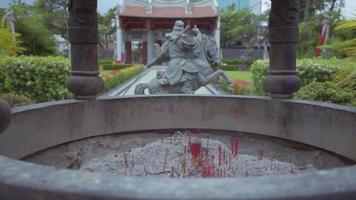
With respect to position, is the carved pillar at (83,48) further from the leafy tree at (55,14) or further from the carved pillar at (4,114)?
the leafy tree at (55,14)

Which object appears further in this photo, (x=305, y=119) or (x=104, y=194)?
(x=305, y=119)

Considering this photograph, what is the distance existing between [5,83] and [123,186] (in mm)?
9505

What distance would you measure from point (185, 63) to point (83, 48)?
5.88 metres

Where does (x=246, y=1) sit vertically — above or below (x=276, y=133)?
above

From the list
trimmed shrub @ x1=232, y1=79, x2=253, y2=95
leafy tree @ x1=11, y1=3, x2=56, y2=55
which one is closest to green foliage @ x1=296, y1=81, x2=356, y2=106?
trimmed shrub @ x1=232, y1=79, x2=253, y2=95

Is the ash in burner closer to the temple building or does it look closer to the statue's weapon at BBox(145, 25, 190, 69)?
the statue's weapon at BBox(145, 25, 190, 69)

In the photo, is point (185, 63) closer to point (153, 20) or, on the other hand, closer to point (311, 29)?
point (311, 29)

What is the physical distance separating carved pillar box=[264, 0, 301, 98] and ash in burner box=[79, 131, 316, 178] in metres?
0.66

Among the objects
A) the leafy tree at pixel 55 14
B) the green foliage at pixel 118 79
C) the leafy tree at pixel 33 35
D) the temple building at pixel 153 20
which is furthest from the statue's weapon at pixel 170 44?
the leafy tree at pixel 55 14

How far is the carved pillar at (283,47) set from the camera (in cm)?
368

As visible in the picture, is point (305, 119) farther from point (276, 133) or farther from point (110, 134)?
point (110, 134)

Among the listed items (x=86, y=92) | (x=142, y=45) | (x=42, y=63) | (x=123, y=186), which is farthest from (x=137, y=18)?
(x=123, y=186)

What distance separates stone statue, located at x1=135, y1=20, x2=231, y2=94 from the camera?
9.12 meters

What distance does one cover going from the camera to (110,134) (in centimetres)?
384
